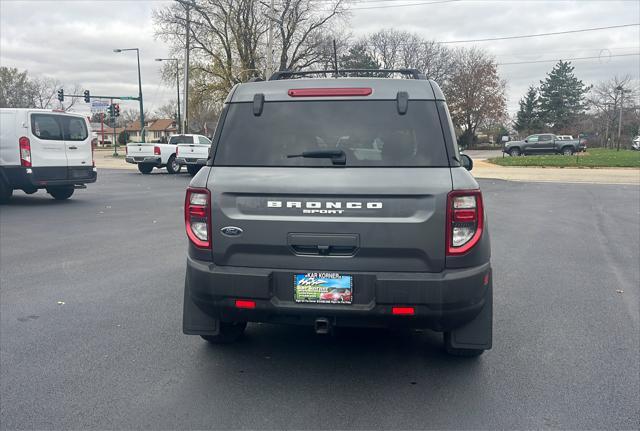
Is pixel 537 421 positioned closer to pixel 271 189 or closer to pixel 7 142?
pixel 271 189

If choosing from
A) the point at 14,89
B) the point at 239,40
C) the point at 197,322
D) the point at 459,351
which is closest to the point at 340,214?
the point at 197,322

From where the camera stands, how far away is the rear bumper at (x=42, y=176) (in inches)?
498

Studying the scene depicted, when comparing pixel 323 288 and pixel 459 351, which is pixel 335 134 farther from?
pixel 459 351

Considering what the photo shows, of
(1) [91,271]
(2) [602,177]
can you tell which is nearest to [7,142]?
(1) [91,271]

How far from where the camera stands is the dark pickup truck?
43719 mm

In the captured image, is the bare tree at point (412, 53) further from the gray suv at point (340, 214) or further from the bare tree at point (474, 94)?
the gray suv at point (340, 214)

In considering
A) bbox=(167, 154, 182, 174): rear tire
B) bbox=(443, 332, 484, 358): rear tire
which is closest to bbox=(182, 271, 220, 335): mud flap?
bbox=(443, 332, 484, 358): rear tire

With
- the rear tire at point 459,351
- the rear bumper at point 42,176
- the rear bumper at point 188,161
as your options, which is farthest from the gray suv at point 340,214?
the rear bumper at point 188,161

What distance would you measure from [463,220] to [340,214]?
2.41 ft

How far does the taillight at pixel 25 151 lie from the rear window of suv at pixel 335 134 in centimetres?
1043

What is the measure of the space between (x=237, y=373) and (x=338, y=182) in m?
1.57

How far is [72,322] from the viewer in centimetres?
509

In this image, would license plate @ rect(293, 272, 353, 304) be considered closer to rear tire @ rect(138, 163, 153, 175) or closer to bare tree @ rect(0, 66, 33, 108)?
rear tire @ rect(138, 163, 153, 175)

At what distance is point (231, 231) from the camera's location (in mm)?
3557
